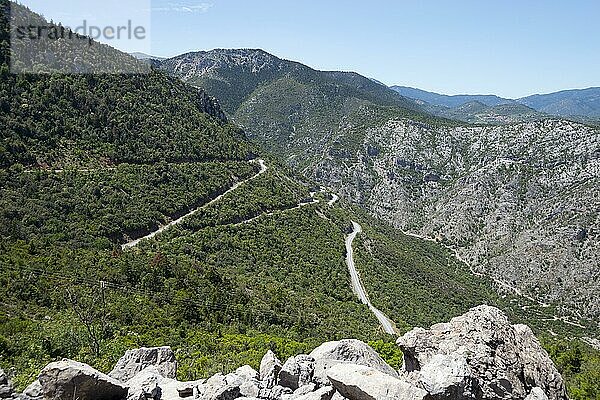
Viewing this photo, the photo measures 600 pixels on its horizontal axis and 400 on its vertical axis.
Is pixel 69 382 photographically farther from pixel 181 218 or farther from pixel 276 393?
pixel 181 218

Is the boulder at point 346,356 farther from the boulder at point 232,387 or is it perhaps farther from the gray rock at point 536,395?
the gray rock at point 536,395

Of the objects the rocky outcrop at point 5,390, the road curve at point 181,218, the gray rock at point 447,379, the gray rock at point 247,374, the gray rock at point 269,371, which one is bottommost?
the road curve at point 181,218

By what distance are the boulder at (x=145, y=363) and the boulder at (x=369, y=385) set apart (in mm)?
7988

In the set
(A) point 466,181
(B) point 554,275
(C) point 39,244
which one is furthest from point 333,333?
(A) point 466,181

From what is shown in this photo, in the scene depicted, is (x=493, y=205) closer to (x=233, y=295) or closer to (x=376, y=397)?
(x=233, y=295)

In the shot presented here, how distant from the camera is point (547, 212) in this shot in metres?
124

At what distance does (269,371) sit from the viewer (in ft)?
49.5

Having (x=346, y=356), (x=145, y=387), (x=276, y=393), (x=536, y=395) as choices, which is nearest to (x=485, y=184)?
(x=346, y=356)

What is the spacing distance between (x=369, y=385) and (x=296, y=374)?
388 cm

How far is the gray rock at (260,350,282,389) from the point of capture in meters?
14.2

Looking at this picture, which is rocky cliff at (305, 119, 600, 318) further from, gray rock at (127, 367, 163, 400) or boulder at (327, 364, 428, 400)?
gray rock at (127, 367, 163, 400)

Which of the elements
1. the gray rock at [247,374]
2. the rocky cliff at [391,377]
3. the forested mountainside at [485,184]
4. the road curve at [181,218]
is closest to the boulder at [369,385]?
the rocky cliff at [391,377]

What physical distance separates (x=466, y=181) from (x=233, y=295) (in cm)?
12622

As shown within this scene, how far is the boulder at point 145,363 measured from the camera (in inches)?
660
